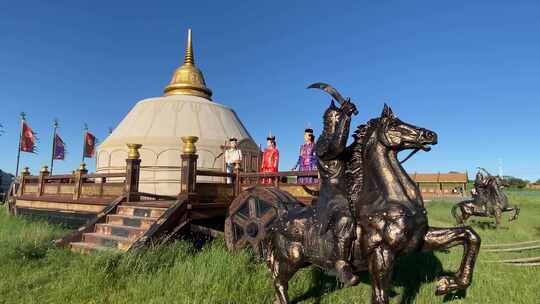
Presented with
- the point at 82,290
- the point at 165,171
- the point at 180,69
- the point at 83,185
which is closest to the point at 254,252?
the point at 82,290

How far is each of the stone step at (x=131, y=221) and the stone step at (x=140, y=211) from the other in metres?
0.14

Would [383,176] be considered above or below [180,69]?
below

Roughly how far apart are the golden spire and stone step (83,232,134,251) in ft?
49.1

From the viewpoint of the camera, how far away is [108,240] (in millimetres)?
6223

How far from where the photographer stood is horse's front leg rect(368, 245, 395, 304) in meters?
2.60

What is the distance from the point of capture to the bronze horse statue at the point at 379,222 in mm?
2607

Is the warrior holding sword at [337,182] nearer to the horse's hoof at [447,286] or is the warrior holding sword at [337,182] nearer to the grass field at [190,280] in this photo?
the horse's hoof at [447,286]

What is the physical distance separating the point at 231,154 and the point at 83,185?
381 cm

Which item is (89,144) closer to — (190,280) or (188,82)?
(188,82)

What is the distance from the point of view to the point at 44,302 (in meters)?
3.81

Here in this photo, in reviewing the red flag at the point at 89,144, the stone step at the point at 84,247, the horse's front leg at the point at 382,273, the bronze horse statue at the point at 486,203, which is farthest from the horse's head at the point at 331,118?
the red flag at the point at 89,144

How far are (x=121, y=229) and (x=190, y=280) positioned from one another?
109 inches

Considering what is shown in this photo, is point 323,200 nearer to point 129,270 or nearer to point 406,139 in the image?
point 406,139

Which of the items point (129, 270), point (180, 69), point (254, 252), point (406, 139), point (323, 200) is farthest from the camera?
point (180, 69)
